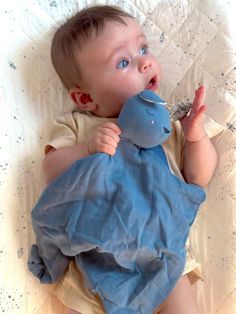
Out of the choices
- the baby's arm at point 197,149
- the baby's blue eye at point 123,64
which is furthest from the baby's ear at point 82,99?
the baby's arm at point 197,149

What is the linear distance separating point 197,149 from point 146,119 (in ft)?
0.62

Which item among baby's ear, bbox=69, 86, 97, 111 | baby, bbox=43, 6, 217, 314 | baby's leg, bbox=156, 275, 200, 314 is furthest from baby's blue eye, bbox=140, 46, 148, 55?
baby's leg, bbox=156, 275, 200, 314

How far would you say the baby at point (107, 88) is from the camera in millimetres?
1150

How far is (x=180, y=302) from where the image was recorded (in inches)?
44.5

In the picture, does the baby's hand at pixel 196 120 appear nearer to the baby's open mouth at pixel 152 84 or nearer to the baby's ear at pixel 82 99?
the baby's open mouth at pixel 152 84

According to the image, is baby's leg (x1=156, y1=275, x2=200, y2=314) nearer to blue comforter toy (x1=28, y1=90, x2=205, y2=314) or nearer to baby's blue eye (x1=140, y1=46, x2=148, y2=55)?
blue comforter toy (x1=28, y1=90, x2=205, y2=314)

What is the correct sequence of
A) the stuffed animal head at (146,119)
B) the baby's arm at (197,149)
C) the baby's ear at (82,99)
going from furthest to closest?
1. the baby's ear at (82,99)
2. the baby's arm at (197,149)
3. the stuffed animal head at (146,119)

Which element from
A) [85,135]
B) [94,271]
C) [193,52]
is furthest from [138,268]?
[193,52]

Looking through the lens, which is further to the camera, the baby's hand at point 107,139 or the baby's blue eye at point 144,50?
the baby's blue eye at point 144,50

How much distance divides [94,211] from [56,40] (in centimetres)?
44

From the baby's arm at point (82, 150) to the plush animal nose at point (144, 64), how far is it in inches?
5.7

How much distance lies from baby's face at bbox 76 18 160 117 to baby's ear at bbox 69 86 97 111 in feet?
0.09

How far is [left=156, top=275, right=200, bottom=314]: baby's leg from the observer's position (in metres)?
1.13

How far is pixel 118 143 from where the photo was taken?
1.13 metres
